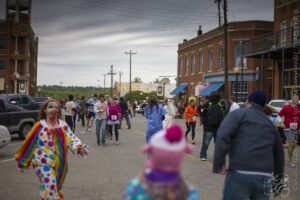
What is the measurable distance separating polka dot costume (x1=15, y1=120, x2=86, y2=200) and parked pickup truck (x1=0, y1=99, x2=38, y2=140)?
1249 cm

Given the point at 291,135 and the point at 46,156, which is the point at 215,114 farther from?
the point at 46,156

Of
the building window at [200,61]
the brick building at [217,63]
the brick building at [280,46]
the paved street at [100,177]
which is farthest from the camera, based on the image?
the building window at [200,61]

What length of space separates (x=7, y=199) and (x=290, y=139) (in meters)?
7.29

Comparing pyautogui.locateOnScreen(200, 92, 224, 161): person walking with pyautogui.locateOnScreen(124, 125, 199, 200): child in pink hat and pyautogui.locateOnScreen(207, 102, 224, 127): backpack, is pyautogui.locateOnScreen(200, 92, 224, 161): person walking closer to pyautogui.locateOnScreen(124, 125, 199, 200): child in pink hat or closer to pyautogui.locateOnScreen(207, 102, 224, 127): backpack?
pyautogui.locateOnScreen(207, 102, 224, 127): backpack

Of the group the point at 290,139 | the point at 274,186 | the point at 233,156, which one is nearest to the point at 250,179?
the point at 233,156

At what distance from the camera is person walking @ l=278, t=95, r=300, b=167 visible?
1210 cm

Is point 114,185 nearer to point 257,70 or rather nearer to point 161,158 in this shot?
point 161,158

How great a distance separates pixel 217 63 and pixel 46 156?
40.5m

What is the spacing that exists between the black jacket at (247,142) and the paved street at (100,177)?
3250mm

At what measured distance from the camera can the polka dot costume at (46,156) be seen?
5.76 m

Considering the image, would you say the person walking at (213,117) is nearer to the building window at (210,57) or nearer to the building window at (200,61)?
the building window at (210,57)

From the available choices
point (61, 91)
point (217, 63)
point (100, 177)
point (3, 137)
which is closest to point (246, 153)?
point (100, 177)

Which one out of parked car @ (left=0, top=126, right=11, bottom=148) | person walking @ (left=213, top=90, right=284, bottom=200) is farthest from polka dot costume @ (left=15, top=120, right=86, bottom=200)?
parked car @ (left=0, top=126, right=11, bottom=148)

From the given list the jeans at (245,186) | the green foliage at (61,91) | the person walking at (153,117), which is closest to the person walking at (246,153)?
the jeans at (245,186)
